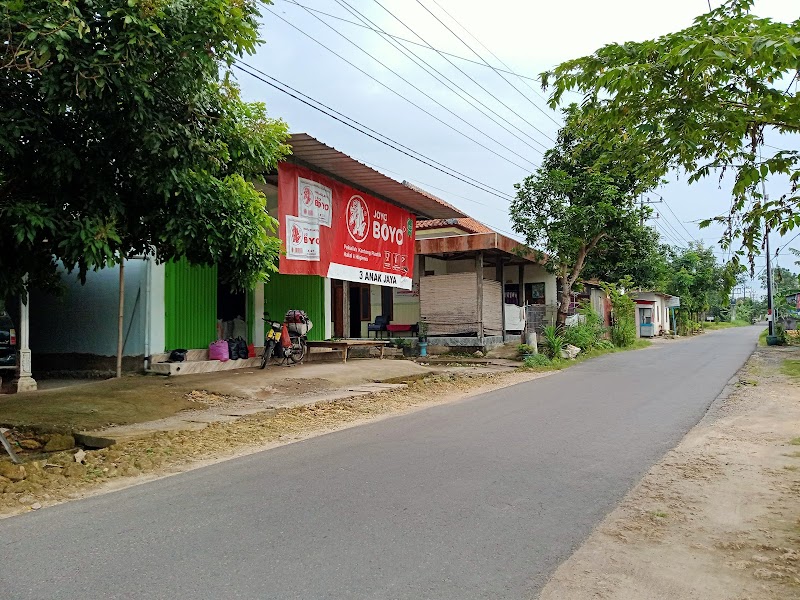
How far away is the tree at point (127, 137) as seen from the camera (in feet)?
17.3

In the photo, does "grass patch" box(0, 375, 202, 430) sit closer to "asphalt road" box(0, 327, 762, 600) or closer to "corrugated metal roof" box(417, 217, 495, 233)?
"asphalt road" box(0, 327, 762, 600)

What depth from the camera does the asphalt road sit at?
335 cm

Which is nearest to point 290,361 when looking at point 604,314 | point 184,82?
point 184,82

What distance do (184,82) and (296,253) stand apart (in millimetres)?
6313

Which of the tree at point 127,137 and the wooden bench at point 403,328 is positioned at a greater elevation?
the tree at point 127,137

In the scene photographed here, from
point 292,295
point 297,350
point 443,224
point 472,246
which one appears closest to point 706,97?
point 297,350

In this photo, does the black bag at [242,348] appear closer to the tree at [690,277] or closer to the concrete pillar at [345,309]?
the concrete pillar at [345,309]

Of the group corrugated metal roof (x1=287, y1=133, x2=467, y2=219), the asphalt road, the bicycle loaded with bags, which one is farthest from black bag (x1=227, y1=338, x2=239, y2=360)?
the asphalt road

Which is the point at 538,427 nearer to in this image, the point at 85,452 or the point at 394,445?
the point at 394,445

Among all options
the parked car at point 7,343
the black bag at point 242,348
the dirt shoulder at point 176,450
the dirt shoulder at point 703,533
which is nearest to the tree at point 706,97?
the dirt shoulder at point 703,533

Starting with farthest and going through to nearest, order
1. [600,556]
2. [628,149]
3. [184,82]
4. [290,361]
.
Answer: [290,361], [184,82], [628,149], [600,556]

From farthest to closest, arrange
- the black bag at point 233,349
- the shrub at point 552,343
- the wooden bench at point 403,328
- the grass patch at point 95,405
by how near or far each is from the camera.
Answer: the wooden bench at point 403,328 → the shrub at point 552,343 → the black bag at point 233,349 → the grass patch at point 95,405

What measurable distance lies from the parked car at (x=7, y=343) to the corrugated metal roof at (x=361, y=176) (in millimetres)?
5649

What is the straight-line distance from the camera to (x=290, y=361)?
48.3 ft
